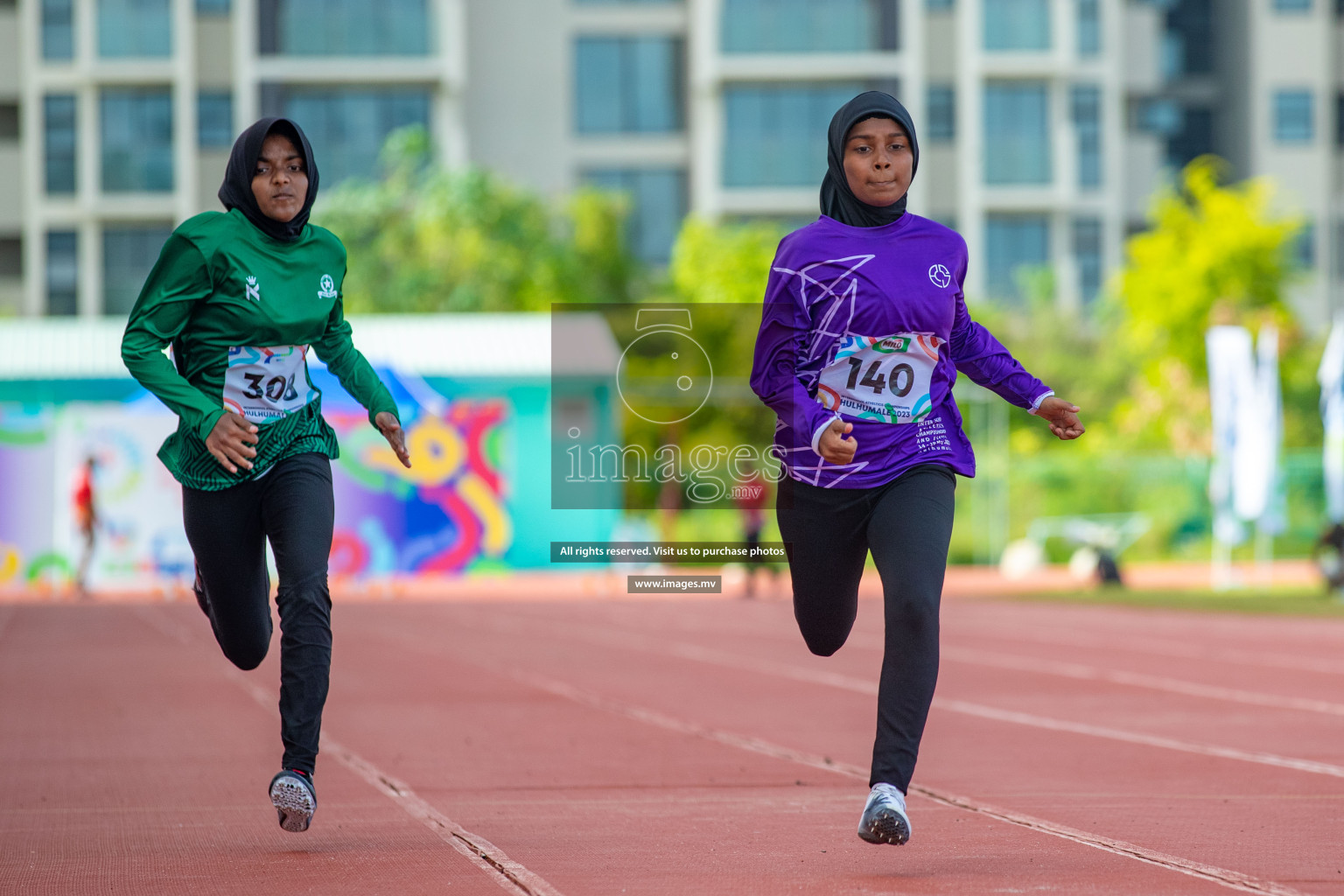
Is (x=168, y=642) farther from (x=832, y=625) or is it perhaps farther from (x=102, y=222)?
(x=102, y=222)

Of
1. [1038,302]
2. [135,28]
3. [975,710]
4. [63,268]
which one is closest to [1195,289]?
[1038,302]

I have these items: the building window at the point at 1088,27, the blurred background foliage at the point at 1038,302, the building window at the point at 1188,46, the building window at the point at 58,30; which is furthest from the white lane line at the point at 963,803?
the building window at the point at 1188,46

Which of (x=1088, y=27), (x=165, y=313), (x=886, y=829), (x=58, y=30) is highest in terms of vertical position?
(x=1088, y=27)

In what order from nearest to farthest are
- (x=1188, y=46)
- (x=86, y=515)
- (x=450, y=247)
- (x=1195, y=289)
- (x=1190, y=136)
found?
(x=86, y=515)
(x=1195, y=289)
(x=450, y=247)
(x=1190, y=136)
(x=1188, y=46)

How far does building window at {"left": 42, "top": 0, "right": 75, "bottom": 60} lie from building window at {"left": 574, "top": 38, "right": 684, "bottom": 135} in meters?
13.6

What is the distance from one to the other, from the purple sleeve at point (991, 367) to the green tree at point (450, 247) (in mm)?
38845

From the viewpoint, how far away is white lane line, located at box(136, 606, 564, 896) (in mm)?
5176

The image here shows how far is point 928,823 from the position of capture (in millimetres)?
6355

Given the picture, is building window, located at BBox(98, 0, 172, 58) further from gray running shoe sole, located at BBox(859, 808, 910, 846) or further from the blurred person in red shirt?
gray running shoe sole, located at BBox(859, 808, 910, 846)

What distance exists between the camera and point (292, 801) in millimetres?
5469

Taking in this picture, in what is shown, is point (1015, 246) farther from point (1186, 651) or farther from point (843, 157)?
point (843, 157)

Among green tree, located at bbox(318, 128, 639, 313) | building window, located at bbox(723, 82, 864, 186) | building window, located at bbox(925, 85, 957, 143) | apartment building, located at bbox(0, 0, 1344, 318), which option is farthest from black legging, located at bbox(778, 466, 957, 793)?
building window, located at bbox(925, 85, 957, 143)

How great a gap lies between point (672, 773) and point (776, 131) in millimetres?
45447

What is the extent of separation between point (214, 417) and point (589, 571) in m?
25.9
